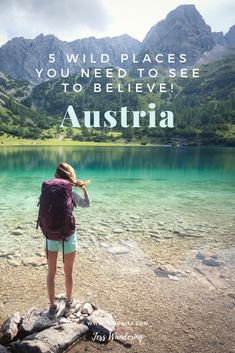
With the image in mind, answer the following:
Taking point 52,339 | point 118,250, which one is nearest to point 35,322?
point 52,339

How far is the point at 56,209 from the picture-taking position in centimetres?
802

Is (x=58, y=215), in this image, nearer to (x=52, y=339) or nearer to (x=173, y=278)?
(x=52, y=339)

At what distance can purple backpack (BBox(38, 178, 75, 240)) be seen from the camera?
8.01 meters

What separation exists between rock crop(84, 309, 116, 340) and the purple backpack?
2250 mm

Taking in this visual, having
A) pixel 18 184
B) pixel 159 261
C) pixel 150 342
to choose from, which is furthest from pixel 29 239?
pixel 18 184

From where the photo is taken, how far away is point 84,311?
919 cm

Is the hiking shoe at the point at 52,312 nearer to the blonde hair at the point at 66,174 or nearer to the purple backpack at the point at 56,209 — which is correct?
the purple backpack at the point at 56,209

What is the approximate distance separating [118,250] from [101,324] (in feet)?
24.7

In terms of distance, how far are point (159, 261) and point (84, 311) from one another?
5.77 meters

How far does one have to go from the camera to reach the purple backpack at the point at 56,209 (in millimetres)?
8008

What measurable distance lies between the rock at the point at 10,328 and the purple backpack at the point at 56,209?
7.81 ft

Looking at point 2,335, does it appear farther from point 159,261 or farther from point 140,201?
point 140,201

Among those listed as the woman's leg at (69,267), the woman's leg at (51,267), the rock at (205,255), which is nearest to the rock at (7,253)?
the woman's leg at (69,267)

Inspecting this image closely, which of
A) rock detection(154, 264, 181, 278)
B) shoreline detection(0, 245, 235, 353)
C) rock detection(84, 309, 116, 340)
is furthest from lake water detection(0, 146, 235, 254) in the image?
rock detection(84, 309, 116, 340)
